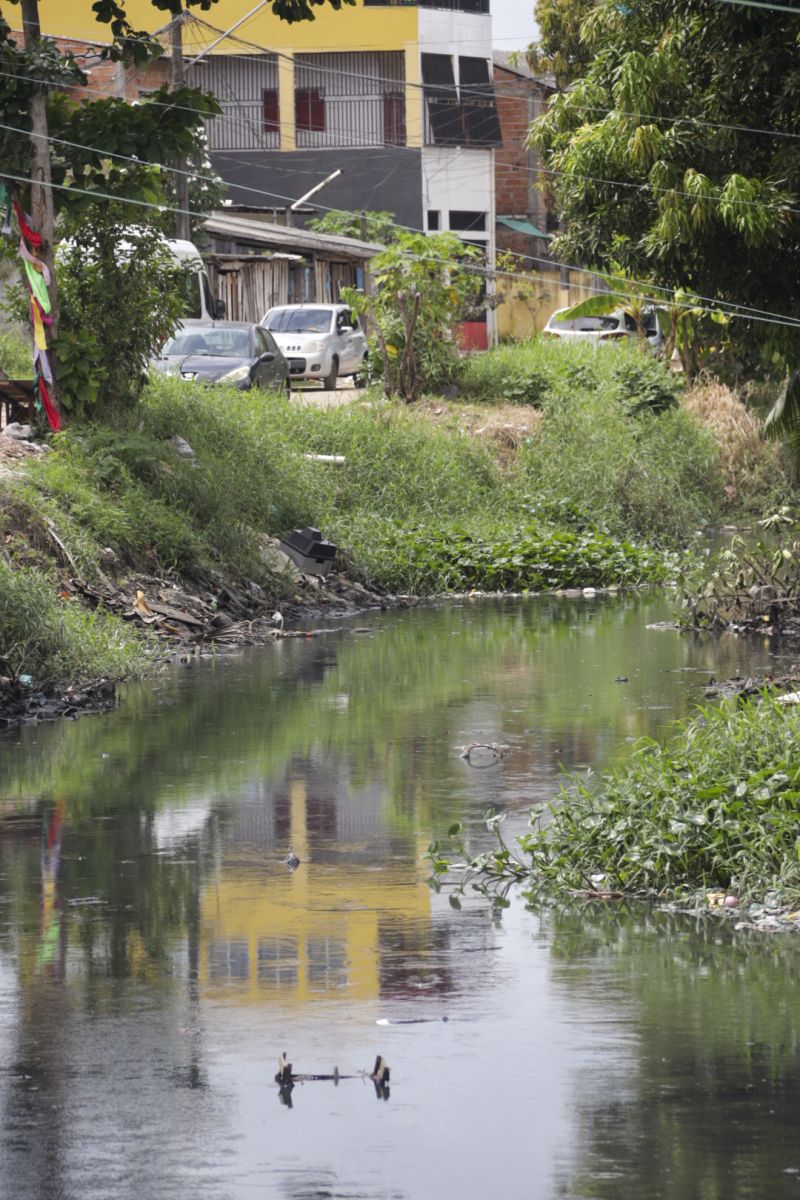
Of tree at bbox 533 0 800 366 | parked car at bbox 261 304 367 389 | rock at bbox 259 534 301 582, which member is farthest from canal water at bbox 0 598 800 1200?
parked car at bbox 261 304 367 389

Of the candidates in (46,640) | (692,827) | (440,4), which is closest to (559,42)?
(440,4)

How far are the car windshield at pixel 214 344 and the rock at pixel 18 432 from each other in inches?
353

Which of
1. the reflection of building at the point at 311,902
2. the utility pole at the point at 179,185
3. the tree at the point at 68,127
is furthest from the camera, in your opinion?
the utility pole at the point at 179,185

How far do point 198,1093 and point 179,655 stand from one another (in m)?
12.2

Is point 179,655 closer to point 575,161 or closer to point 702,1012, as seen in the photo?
point 575,161

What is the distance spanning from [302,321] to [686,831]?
98.0 ft

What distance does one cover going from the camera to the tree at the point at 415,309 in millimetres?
32562

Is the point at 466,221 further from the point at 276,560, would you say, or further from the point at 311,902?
the point at 311,902

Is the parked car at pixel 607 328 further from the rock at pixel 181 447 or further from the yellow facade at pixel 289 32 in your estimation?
the rock at pixel 181 447

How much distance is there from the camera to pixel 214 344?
31.3 m

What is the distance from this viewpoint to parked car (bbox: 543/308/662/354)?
135 ft

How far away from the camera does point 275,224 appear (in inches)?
1986

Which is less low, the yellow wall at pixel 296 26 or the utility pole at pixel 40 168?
the yellow wall at pixel 296 26

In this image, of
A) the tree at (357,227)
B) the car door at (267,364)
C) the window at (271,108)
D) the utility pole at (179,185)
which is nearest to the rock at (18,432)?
the car door at (267,364)
